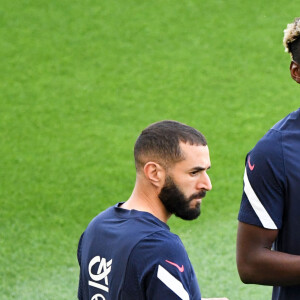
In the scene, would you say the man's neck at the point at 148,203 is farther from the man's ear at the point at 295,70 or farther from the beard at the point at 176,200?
the man's ear at the point at 295,70

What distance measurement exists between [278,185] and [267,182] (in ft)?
0.11

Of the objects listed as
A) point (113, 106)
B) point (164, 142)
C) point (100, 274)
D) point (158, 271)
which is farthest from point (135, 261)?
point (113, 106)

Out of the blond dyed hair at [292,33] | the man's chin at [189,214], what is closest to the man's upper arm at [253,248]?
→ the man's chin at [189,214]

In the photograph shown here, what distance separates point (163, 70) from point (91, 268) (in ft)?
20.8

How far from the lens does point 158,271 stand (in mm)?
1884

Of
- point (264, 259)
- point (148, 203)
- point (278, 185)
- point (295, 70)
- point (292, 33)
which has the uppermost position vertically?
point (292, 33)

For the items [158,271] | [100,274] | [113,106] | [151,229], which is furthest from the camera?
[113,106]

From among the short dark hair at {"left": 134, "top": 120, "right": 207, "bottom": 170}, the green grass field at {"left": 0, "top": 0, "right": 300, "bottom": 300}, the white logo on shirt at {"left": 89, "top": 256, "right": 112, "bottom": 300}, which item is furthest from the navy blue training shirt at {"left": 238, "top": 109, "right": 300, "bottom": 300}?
the green grass field at {"left": 0, "top": 0, "right": 300, "bottom": 300}

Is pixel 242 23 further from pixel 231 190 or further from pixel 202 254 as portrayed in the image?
pixel 202 254

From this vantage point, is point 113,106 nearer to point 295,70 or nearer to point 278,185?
point 295,70

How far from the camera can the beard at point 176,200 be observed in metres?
2.13

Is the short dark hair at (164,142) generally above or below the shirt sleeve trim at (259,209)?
above

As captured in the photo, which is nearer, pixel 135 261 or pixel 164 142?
pixel 135 261

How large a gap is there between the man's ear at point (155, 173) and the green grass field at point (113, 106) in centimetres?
307
